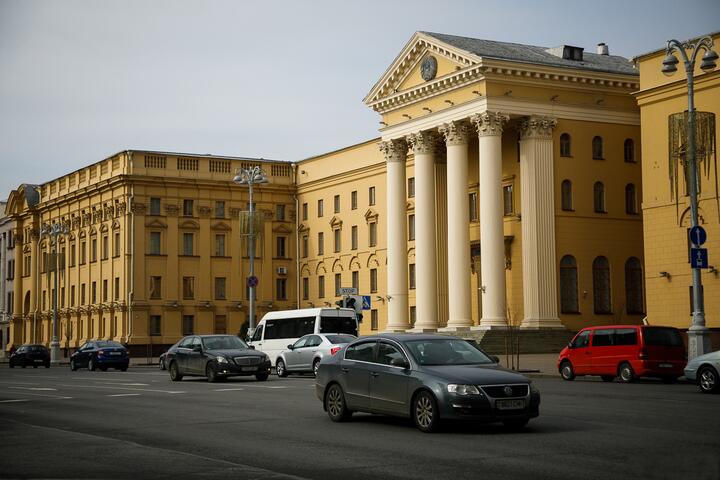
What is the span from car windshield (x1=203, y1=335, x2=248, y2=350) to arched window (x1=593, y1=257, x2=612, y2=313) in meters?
28.2

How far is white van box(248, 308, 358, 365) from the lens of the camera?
146 ft

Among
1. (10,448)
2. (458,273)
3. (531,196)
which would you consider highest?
(531,196)

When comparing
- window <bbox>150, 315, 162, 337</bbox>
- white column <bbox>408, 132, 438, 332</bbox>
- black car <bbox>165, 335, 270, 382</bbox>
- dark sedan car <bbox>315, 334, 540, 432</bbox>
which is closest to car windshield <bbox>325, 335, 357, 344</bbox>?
black car <bbox>165, 335, 270, 382</bbox>

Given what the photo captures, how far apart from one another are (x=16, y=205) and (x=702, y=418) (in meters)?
91.2

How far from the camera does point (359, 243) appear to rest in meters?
76.4

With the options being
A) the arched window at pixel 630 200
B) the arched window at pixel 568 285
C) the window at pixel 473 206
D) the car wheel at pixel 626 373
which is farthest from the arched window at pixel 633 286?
the car wheel at pixel 626 373

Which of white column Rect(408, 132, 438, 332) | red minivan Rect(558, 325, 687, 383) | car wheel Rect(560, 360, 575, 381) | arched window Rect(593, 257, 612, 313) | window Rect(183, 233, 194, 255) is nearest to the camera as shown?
red minivan Rect(558, 325, 687, 383)

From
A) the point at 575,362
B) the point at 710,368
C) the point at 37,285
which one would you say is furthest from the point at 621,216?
the point at 37,285

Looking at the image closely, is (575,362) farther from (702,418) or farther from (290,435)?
(290,435)

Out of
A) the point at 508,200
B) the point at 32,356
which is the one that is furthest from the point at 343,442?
the point at 32,356

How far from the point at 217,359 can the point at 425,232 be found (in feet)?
91.7

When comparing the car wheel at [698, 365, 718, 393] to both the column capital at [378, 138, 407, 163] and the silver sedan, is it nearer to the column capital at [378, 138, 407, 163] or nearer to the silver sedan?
the silver sedan

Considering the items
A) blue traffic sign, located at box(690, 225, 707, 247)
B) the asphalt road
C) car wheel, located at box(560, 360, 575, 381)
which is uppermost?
blue traffic sign, located at box(690, 225, 707, 247)

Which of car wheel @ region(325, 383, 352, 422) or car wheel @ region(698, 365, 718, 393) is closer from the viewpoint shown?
car wheel @ region(325, 383, 352, 422)
